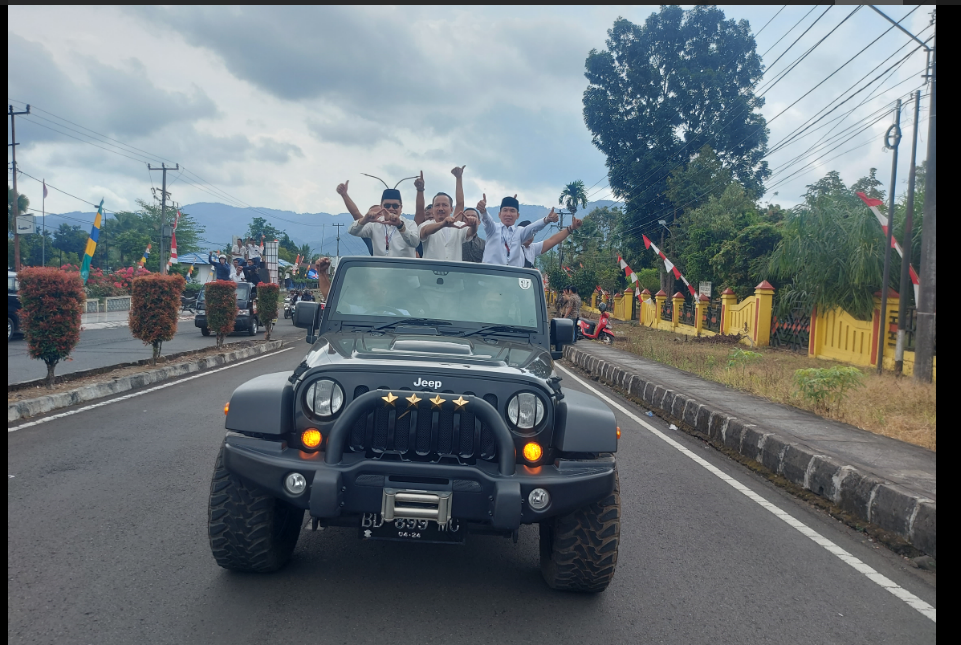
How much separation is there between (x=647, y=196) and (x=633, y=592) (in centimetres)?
4613

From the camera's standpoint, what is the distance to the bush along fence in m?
17.4

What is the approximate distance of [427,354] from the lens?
13.0 ft

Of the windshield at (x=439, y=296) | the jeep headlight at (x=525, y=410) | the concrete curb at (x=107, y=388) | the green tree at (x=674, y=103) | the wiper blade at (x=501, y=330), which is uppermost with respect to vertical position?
the green tree at (x=674, y=103)

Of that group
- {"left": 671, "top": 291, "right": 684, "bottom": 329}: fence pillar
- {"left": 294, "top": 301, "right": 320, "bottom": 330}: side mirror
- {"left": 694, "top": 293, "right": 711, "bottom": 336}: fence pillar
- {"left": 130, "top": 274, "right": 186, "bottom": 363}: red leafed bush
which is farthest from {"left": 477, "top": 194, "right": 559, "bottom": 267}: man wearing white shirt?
{"left": 671, "top": 291, "right": 684, "bottom": 329}: fence pillar

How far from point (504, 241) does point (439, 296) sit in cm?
266

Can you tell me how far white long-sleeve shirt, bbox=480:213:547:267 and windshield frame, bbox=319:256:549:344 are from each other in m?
2.20

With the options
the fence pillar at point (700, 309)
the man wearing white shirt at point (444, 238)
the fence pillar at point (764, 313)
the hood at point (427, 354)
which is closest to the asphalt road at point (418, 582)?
the hood at point (427, 354)

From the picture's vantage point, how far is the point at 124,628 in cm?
330

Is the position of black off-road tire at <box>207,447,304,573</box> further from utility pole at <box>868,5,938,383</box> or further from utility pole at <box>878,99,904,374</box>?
utility pole at <box>878,99,904,374</box>

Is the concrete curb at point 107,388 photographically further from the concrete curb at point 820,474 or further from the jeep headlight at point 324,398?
the concrete curb at point 820,474

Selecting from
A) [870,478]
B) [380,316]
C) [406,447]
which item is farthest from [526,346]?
[870,478]

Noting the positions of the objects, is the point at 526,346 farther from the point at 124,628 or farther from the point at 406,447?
the point at 124,628

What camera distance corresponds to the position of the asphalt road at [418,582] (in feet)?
11.2

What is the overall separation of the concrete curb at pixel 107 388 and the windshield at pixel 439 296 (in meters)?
5.49
